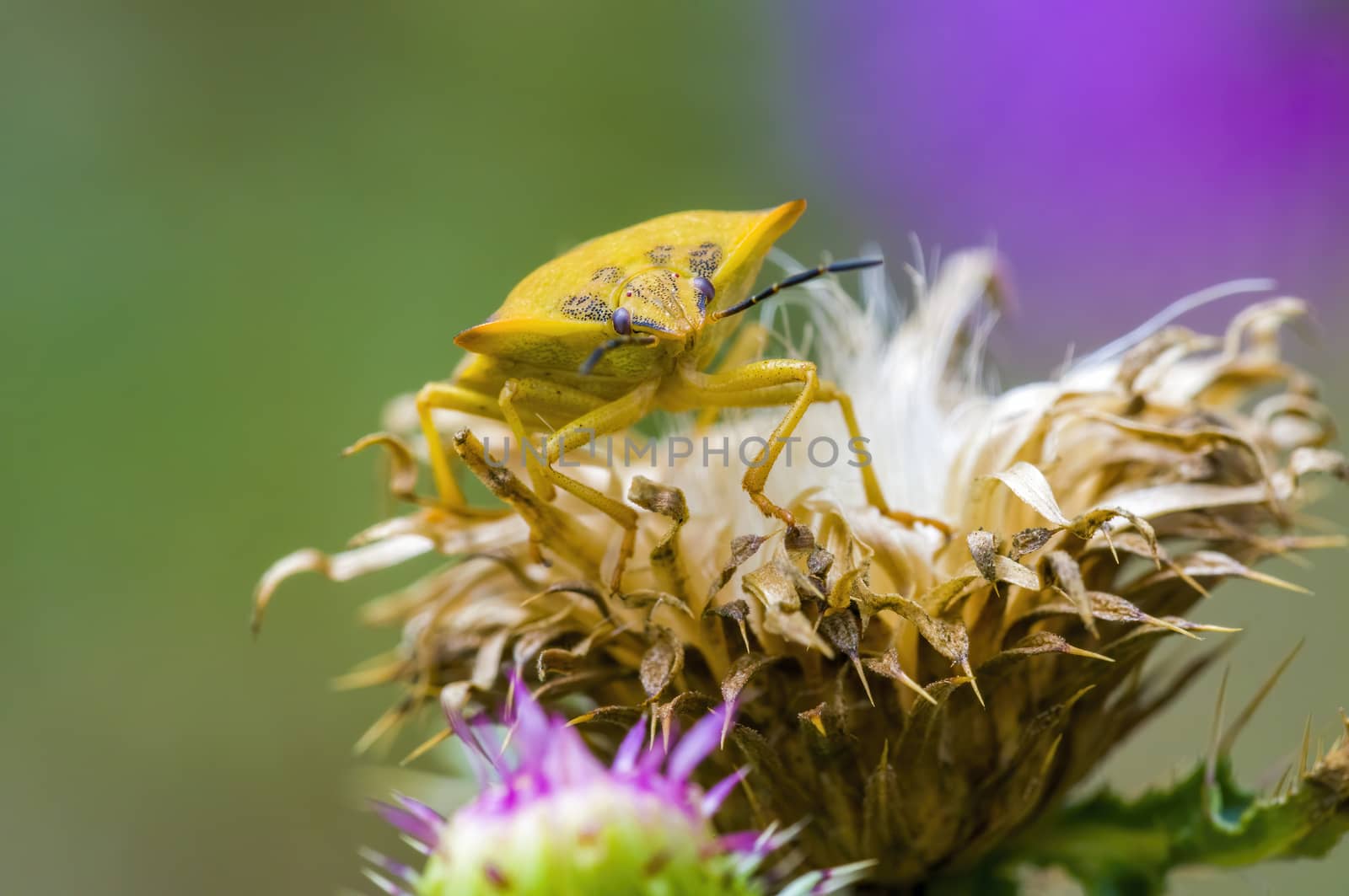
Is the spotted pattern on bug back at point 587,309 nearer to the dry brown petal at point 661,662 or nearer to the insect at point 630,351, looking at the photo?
the insect at point 630,351

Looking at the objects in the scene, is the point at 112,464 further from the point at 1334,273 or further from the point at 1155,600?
the point at 1334,273

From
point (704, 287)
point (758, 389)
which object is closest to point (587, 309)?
point (704, 287)

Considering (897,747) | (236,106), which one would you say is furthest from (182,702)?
(897,747)

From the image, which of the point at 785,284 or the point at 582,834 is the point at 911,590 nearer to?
the point at 785,284

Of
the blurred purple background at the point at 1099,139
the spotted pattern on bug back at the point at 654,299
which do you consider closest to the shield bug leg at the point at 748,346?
the spotted pattern on bug back at the point at 654,299

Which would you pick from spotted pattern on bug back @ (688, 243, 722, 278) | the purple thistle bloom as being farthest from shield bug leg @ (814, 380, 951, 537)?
the purple thistle bloom

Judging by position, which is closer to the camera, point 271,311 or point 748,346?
point 748,346

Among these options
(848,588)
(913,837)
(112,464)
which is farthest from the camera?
(112,464)
